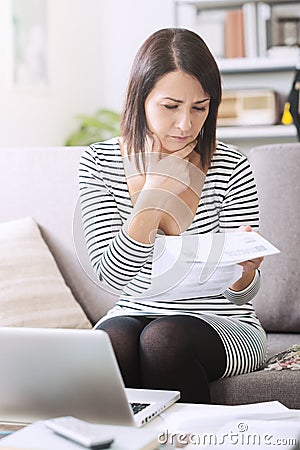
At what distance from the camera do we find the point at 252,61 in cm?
428

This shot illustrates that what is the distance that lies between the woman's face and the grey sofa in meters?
0.40

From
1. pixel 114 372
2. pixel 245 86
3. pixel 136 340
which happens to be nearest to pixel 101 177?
pixel 136 340

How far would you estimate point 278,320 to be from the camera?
225 cm

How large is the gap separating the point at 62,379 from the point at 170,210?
0.64m

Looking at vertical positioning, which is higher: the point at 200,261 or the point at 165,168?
the point at 165,168

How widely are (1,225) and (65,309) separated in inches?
11.9

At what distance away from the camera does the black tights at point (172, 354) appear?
1.68 metres

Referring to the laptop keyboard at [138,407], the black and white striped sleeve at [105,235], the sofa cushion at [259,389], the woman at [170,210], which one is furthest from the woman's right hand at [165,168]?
the laptop keyboard at [138,407]

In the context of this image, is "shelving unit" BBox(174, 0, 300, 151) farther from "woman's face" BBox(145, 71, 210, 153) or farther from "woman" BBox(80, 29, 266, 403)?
"woman's face" BBox(145, 71, 210, 153)

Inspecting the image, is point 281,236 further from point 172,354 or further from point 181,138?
point 172,354

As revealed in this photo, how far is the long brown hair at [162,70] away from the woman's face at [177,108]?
0.02 metres

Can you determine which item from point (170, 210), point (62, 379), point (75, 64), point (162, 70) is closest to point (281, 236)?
point (170, 210)

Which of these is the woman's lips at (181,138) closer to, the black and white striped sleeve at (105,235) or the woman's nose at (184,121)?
the woman's nose at (184,121)

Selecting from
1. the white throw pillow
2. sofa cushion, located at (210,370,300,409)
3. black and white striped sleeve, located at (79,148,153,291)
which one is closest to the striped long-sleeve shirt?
black and white striped sleeve, located at (79,148,153,291)
